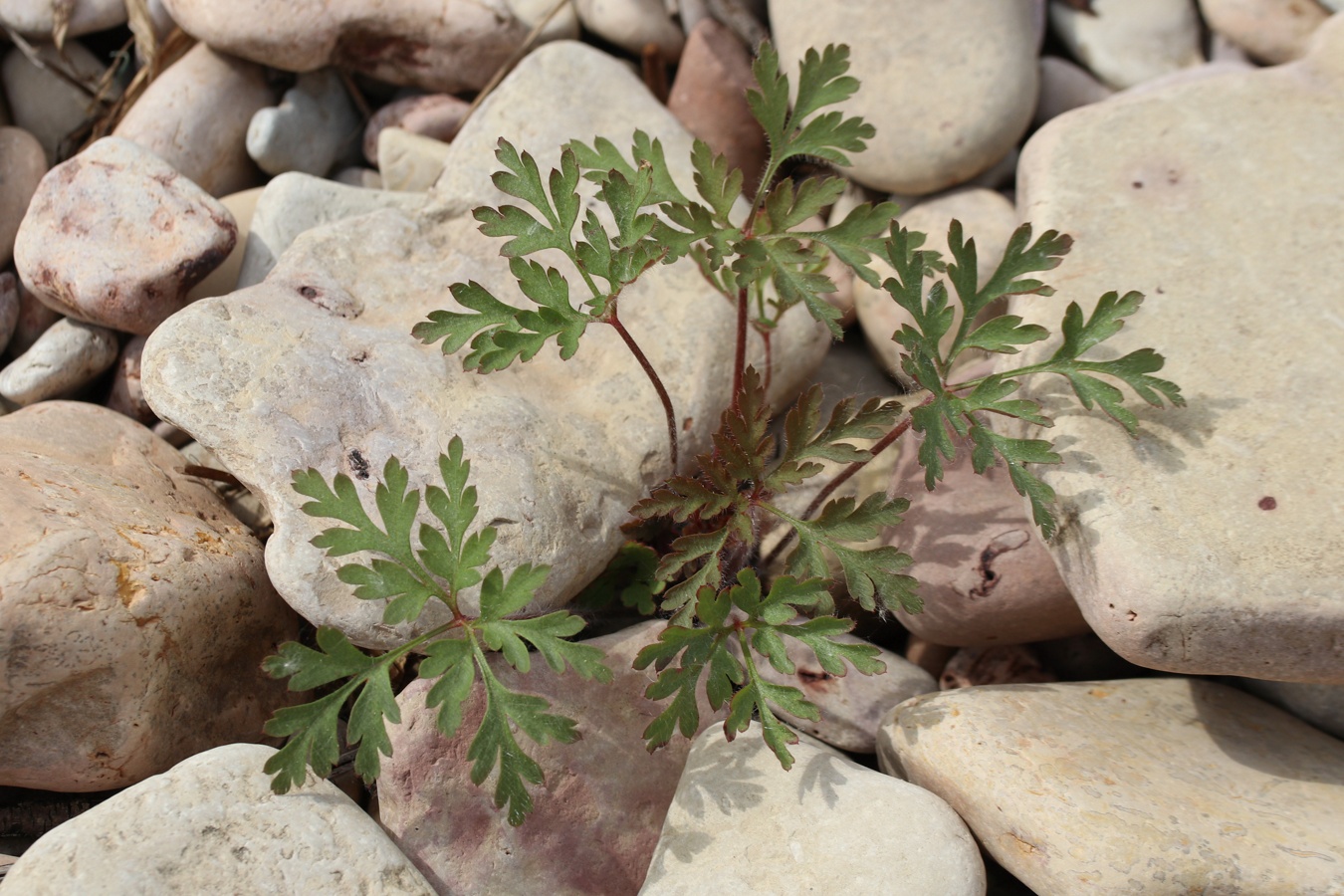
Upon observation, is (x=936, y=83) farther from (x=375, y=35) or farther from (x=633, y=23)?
(x=375, y=35)

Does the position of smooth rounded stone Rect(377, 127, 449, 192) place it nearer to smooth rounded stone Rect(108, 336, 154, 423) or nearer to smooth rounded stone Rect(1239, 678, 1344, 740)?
smooth rounded stone Rect(108, 336, 154, 423)

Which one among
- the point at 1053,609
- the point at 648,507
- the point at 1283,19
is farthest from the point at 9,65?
the point at 1283,19

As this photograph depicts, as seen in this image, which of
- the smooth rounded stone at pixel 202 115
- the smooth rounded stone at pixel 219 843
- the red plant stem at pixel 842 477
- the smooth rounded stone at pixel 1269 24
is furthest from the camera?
the smooth rounded stone at pixel 1269 24

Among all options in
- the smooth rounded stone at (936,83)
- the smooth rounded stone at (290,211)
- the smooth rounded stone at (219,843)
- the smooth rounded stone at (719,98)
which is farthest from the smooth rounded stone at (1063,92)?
the smooth rounded stone at (219,843)

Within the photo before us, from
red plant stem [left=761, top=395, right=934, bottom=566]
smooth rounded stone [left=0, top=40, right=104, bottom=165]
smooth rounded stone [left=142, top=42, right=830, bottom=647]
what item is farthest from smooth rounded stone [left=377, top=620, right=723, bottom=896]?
smooth rounded stone [left=0, top=40, right=104, bottom=165]

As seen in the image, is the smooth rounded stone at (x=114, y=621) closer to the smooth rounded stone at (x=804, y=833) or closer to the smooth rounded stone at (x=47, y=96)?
the smooth rounded stone at (x=804, y=833)

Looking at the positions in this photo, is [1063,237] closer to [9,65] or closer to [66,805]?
[66,805]

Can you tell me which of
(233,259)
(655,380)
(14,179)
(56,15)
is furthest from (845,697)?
(56,15)
